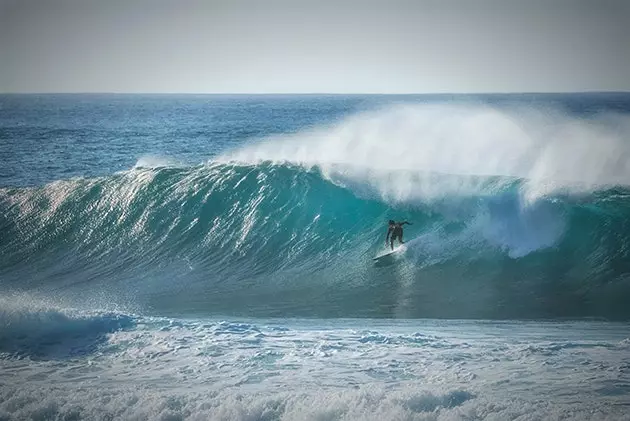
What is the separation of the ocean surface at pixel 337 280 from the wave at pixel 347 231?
1.2 inches

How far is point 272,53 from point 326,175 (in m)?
2.48

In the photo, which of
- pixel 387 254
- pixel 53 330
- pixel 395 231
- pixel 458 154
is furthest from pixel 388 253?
pixel 53 330

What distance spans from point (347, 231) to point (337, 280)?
1062 millimetres

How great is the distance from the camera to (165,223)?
8.12 metres

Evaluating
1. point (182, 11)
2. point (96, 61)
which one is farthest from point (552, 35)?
point (96, 61)

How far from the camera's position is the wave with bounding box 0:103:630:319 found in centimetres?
642

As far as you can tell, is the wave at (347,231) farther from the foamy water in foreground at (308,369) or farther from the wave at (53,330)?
the wave at (53,330)

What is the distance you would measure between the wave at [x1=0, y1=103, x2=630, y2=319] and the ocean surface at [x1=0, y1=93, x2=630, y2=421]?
0.10 ft

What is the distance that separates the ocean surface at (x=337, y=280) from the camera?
4227mm

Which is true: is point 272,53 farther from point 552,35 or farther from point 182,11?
point 552,35

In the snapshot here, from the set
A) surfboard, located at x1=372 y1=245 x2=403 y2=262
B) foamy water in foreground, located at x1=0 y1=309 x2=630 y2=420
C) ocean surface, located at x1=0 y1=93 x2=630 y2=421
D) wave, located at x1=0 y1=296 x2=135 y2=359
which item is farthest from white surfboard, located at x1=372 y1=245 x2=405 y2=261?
wave, located at x1=0 y1=296 x2=135 y2=359

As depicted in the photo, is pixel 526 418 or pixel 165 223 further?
pixel 165 223

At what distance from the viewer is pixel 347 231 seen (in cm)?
779

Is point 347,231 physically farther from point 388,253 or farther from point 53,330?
point 53,330
